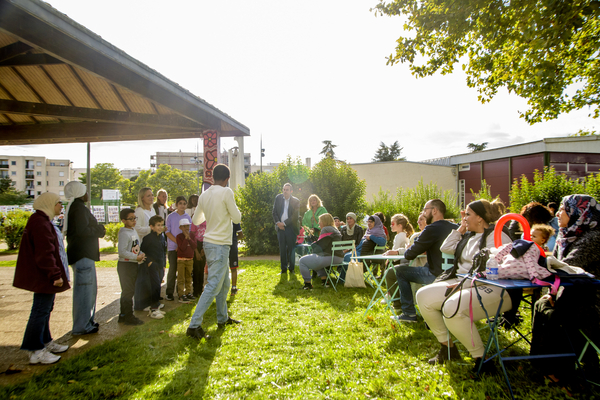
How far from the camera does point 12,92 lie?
22.2 feet

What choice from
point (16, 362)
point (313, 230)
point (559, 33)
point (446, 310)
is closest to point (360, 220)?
point (313, 230)

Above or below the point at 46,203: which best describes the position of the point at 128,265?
below

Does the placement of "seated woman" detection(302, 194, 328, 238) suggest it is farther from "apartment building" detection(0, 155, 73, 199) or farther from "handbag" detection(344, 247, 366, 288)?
"apartment building" detection(0, 155, 73, 199)

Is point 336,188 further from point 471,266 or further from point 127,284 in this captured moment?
point 471,266

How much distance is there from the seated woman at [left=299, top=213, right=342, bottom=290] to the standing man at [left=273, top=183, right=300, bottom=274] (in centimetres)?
132

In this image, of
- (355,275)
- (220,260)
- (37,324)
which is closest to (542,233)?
(355,275)

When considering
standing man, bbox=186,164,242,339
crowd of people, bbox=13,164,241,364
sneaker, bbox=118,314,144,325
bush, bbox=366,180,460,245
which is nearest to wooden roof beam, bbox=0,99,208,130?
crowd of people, bbox=13,164,241,364

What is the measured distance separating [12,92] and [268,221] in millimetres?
8017

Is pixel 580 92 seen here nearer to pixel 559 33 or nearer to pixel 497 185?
pixel 559 33

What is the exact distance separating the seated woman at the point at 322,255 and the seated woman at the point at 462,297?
3004mm

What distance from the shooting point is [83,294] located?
4129 mm

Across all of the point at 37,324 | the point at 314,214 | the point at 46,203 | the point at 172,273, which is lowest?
the point at 172,273

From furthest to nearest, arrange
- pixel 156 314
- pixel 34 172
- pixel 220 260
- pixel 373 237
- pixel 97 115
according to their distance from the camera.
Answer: pixel 34 172 < pixel 97 115 < pixel 373 237 < pixel 156 314 < pixel 220 260

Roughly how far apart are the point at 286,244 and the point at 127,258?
159 inches
